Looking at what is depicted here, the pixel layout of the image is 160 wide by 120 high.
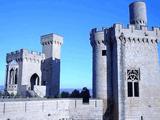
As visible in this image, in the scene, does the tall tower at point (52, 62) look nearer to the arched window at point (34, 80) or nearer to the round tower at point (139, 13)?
the arched window at point (34, 80)

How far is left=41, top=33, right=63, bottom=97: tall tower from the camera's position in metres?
44.5

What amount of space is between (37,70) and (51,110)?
21.7m

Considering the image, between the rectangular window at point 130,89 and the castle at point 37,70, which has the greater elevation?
the castle at point 37,70

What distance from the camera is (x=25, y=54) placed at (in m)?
41.9

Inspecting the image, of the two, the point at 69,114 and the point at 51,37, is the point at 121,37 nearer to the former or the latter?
the point at 69,114

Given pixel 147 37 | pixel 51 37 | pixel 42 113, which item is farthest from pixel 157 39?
pixel 51 37

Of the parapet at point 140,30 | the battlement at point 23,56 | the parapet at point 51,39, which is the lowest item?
the battlement at point 23,56

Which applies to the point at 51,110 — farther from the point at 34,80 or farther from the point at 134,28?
Result: the point at 34,80

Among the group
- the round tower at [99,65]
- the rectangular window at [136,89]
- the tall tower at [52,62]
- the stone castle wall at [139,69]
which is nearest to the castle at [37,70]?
the tall tower at [52,62]

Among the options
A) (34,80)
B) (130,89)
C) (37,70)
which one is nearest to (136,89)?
(130,89)

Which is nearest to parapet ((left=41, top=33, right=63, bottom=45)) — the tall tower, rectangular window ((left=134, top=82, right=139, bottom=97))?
the tall tower

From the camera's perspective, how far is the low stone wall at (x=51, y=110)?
19.8 meters

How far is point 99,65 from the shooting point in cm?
2877

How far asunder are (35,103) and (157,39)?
1683 centimetres
